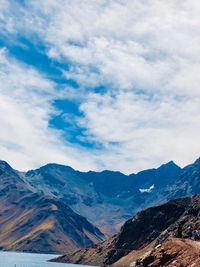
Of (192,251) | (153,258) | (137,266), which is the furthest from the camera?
(137,266)

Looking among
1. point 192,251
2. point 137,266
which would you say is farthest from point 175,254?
point 137,266

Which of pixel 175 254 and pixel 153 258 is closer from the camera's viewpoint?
pixel 175 254

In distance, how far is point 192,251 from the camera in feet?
443

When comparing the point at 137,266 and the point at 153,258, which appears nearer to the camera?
the point at 153,258

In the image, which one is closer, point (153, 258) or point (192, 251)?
point (192, 251)

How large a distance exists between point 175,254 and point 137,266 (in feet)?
118

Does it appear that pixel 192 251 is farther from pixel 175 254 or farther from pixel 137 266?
pixel 137 266

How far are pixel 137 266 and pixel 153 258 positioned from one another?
855 inches

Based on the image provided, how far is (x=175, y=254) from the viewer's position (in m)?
142

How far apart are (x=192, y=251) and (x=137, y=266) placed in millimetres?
43598

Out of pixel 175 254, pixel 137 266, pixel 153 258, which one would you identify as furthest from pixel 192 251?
pixel 137 266

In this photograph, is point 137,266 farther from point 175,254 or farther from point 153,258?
point 175,254

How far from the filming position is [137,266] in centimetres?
17462

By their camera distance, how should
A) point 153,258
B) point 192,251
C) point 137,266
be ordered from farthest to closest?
point 137,266, point 153,258, point 192,251
